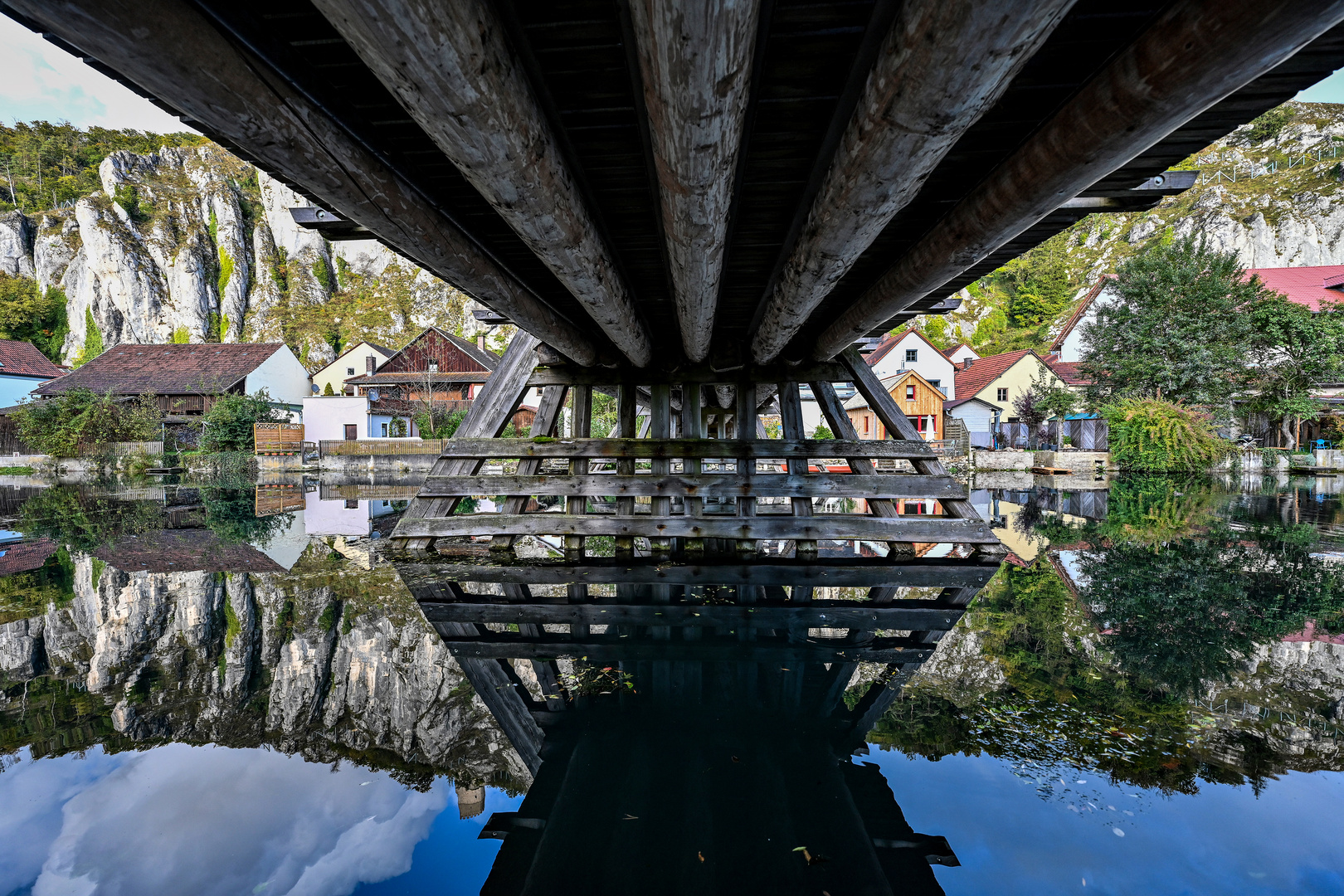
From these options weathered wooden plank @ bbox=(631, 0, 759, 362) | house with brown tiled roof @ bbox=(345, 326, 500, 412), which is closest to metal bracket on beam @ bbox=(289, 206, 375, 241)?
weathered wooden plank @ bbox=(631, 0, 759, 362)

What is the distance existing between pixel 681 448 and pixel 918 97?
5.42 m

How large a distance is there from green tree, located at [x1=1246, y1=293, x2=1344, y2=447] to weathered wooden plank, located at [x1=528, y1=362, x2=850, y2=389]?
28891mm

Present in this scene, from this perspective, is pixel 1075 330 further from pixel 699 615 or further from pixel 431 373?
pixel 699 615

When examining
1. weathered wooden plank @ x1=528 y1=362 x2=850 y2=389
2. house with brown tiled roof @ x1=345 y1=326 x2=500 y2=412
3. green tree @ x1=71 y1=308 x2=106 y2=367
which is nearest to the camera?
weathered wooden plank @ x1=528 y1=362 x2=850 y2=389

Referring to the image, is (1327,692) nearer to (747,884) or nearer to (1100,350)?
(747,884)

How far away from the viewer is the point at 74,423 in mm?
24641

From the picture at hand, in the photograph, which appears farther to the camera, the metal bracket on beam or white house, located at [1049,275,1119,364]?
white house, located at [1049,275,1119,364]

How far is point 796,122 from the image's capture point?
8.64 ft

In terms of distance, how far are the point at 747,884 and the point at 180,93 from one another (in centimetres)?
283

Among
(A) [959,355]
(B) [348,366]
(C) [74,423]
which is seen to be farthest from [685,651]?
(A) [959,355]

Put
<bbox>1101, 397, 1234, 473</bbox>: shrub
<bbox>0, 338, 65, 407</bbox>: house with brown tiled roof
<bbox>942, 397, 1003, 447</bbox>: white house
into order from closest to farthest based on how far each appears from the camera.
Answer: <bbox>1101, 397, 1234, 473</bbox>: shrub
<bbox>942, 397, 1003, 447</bbox>: white house
<bbox>0, 338, 65, 407</bbox>: house with brown tiled roof

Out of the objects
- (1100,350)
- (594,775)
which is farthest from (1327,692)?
(1100,350)

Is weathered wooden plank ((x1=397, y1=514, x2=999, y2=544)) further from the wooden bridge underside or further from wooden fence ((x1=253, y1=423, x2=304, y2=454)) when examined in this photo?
wooden fence ((x1=253, y1=423, x2=304, y2=454))

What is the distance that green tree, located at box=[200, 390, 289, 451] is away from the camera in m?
27.5
